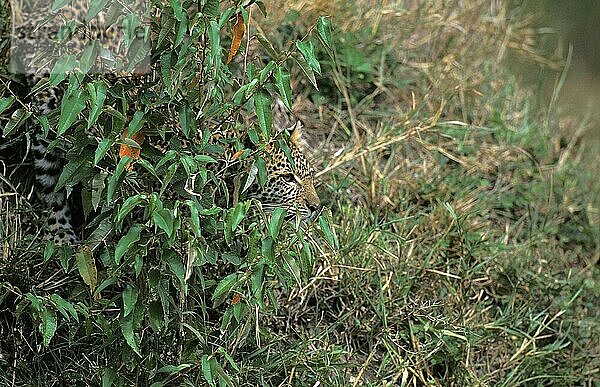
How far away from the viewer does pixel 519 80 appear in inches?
264

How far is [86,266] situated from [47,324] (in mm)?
219

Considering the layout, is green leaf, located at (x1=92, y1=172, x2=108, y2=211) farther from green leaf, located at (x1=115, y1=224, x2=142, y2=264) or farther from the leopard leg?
the leopard leg

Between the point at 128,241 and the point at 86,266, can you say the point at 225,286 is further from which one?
the point at 86,266

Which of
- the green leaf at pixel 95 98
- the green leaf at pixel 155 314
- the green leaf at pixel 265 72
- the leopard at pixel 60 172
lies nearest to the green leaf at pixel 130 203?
the green leaf at pixel 95 98

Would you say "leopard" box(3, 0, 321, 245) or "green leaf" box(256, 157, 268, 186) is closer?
→ "green leaf" box(256, 157, 268, 186)

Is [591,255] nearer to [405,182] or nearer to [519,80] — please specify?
[405,182]

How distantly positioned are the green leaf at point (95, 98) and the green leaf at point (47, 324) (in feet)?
2.13

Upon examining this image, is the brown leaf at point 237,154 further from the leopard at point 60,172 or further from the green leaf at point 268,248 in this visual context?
the leopard at point 60,172

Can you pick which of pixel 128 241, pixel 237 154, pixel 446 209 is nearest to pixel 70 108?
pixel 128 241

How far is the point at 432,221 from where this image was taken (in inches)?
182

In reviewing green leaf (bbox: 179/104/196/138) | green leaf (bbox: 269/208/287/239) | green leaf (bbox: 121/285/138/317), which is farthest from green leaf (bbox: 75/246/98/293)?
green leaf (bbox: 269/208/287/239)

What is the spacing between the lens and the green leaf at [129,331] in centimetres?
294

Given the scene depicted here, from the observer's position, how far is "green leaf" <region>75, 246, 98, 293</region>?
9.64 ft

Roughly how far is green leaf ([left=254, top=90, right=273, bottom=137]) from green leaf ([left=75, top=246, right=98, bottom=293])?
694 mm
